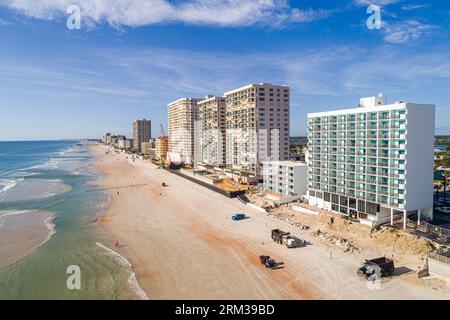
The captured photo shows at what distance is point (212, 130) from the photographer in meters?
124

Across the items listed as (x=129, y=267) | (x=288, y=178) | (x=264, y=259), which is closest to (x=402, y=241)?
(x=264, y=259)

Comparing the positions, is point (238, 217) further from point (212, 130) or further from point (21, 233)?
point (212, 130)

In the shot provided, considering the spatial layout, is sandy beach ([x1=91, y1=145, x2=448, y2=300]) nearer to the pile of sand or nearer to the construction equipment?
the construction equipment

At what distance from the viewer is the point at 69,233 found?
50.3 m

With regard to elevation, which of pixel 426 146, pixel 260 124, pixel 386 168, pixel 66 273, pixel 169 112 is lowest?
pixel 66 273

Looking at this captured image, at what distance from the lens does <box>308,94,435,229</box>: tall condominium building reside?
44812 mm

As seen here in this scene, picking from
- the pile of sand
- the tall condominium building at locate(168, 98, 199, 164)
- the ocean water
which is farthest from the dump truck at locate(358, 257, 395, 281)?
the tall condominium building at locate(168, 98, 199, 164)

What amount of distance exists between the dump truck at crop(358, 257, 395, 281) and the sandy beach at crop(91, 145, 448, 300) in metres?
1.06

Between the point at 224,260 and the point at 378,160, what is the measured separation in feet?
98.0
